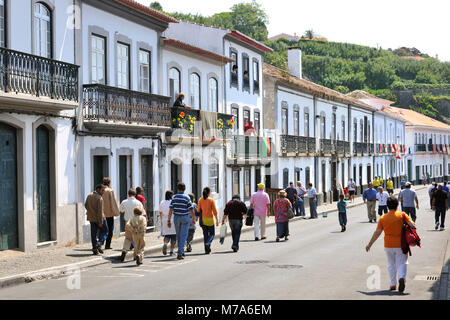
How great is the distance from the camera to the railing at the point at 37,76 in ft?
52.4

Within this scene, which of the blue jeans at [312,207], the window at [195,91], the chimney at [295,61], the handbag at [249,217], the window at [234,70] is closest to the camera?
the handbag at [249,217]

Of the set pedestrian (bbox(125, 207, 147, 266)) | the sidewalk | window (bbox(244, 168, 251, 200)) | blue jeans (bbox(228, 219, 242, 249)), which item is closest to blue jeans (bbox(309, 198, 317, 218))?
window (bbox(244, 168, 251, 200))

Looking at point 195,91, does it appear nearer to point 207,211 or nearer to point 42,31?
point 42,31

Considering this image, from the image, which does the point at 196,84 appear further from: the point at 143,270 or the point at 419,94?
the point at 419,94

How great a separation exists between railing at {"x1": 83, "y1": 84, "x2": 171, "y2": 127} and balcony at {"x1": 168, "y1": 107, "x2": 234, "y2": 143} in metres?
0.93

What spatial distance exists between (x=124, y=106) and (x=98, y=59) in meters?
1.61

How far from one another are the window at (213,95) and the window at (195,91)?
4.76 ft

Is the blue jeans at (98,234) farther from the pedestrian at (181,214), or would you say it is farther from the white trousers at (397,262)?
the white trousers at (397,262)

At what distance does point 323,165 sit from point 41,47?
106 feet

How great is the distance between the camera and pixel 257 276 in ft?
43.4

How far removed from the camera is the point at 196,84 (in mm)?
28922

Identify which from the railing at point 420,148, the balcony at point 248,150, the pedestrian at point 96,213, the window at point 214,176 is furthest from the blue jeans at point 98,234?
the railing at point 420,148

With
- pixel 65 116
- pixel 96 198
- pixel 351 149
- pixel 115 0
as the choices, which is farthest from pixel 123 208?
pixel 351 149

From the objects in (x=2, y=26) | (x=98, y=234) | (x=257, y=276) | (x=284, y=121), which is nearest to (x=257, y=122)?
(x=284, y=121)
